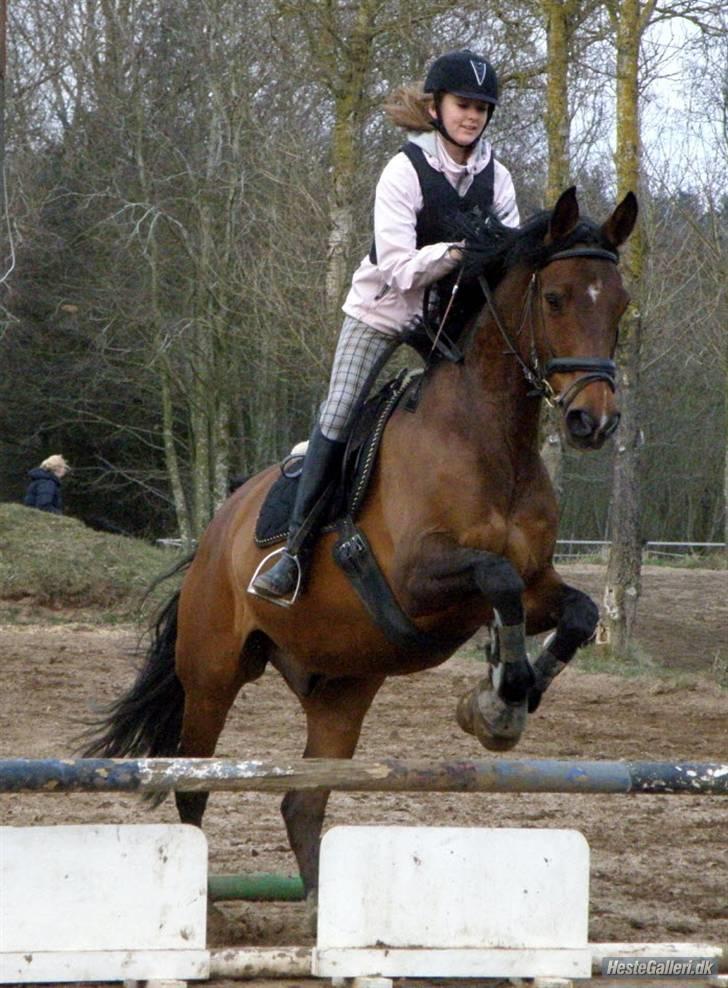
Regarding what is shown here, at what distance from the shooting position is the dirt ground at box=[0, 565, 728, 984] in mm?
5316

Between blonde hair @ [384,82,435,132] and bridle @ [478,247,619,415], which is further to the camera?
blonde hair @ [384,82,435,132]

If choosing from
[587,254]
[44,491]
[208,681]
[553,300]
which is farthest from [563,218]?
[44,491]

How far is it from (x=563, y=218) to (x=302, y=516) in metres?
1.39

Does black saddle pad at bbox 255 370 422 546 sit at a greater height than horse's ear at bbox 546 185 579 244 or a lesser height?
lesser

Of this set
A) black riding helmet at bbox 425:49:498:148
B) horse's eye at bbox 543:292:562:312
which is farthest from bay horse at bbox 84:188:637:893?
black riding helmet at bbox 425:49:498:148

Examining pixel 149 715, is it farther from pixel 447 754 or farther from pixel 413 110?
pixel 413 110

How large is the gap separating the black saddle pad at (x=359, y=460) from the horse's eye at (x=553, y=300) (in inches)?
26.7

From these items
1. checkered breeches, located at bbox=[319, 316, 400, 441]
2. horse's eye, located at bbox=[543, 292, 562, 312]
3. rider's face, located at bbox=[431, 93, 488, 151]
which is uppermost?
rider's face, located at bbox=[431, 93, 488, 151]

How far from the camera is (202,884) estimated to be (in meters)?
3.75

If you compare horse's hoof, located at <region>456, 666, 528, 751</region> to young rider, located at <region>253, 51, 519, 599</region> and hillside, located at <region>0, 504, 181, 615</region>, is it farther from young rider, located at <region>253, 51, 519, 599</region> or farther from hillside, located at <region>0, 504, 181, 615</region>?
hillside, located at <region>0, 504, 181, 615</region>

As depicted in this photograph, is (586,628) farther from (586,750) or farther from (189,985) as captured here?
(586,750)

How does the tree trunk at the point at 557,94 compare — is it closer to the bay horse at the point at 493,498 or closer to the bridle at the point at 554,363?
the bay horse at the point at 493,498

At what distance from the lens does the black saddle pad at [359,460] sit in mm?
4875

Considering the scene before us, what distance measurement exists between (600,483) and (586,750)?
22180 millimetres
